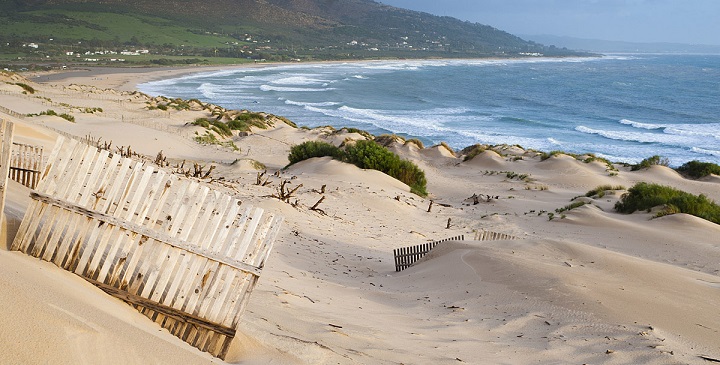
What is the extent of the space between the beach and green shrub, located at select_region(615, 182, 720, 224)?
74cm

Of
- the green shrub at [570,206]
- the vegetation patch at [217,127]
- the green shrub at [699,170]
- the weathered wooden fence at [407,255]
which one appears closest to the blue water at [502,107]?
the green shrub at [699,170]

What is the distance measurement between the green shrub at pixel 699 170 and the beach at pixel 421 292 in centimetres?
968

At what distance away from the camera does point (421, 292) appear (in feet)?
31.2

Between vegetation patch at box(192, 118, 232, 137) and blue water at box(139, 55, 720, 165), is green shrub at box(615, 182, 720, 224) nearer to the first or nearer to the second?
blue water at box(139, 55, 720, 165)

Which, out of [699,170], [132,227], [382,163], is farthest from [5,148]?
[699,170]

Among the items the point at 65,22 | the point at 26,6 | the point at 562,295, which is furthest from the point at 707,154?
the point at 26,6

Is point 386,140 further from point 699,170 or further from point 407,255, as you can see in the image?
point 407,255

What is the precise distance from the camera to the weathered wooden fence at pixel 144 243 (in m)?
5.43

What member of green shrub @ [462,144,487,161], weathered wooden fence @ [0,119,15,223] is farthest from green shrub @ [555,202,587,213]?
weathered wooden fence @ [0,119,15,223]

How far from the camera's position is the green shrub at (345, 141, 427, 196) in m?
24.1

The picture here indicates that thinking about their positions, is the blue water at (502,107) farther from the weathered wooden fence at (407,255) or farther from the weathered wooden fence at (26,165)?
the weathered wooden fence at (26,165)

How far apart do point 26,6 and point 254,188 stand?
19000 cm

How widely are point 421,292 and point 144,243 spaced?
4.93m

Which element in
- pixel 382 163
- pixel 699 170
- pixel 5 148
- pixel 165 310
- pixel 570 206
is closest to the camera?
pixel 165 310
